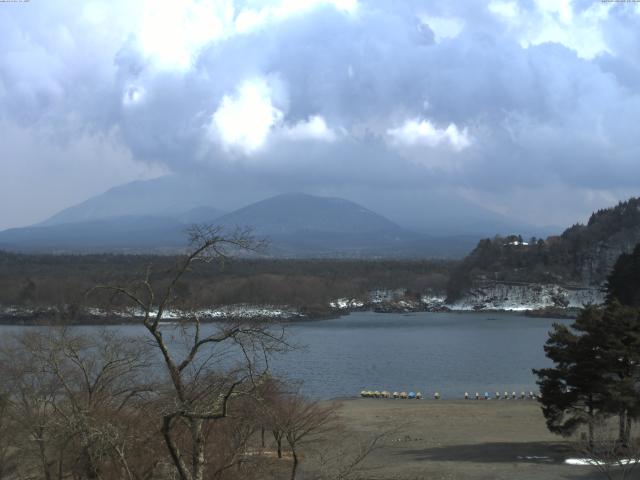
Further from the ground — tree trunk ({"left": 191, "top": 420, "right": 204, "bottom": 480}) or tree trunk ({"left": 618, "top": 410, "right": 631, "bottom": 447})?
tree trunk ({"left": 191, "top": 420, "right": 204, "bottom": 480})

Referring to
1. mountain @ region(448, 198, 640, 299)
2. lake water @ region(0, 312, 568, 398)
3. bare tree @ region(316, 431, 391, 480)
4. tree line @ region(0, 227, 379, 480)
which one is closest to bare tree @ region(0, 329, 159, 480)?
tree line @ region(0, 227, 379, 480)

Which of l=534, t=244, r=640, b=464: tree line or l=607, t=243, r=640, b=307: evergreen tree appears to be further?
l=607, t=243, r=640, b=307: evergreen tree

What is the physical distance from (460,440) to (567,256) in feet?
320

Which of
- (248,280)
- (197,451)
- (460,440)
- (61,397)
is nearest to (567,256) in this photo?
(248,280)

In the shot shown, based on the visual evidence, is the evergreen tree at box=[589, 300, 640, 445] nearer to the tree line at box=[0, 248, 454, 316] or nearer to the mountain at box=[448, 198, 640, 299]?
the tree line at box=[0, 248, 454, 316]

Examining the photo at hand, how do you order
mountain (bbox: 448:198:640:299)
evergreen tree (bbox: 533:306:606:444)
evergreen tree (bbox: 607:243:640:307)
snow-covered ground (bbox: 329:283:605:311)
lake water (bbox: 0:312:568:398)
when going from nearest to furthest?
evergreen tree (bbox: 533:306:606:444) < lake water (bbox: 0:312:568:398) < evergreen tree (bbox: 607:243:640:307) < snow-covered ground (bbox: 329:283:605:311) < mountain (bbox: 448:198:640:299)

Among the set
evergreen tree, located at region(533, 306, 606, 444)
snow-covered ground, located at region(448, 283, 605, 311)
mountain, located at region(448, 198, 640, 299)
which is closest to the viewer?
evergreen tree, located at region(533, 306, 606, 444)

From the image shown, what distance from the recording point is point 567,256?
375 ft

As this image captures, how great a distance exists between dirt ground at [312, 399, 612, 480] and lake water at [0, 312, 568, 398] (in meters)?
3.77

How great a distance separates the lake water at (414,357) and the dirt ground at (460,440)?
3772 mm

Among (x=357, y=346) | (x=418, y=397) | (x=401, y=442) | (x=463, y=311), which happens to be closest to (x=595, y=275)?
(x=463, y=311)

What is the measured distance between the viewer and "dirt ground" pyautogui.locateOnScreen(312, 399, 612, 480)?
1698cm

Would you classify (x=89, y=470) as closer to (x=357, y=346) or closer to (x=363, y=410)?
(x=363, y=410)

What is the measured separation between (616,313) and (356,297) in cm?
9864
